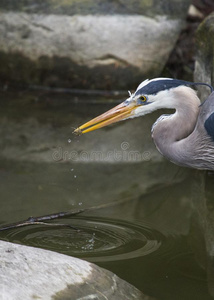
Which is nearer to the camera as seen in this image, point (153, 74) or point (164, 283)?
point (164, 283)

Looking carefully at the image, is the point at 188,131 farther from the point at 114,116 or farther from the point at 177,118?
the point at 114,116

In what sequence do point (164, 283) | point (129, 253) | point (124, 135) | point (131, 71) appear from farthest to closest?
point (131, 71) → point (124, 135) → point (129, 253) → point (164, 283)

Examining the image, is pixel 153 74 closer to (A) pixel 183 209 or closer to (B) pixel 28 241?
(A) pixel 183 209

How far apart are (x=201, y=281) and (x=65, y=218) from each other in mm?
1184

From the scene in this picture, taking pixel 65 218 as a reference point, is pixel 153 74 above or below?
above

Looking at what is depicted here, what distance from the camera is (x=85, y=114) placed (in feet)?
23.3

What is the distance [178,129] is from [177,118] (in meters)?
0.09

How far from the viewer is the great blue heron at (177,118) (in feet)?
14.2

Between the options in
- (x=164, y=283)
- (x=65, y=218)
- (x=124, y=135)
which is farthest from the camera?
(x=124, y=135)

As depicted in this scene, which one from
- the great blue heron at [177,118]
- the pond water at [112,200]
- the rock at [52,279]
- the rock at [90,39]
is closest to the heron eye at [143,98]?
the great blue heron at [177,118]

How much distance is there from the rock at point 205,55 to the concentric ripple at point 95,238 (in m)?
1.73

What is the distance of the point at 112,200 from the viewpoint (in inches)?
193

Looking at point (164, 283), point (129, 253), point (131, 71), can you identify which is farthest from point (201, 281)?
point (131, 71)

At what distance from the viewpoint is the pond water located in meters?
3.87
